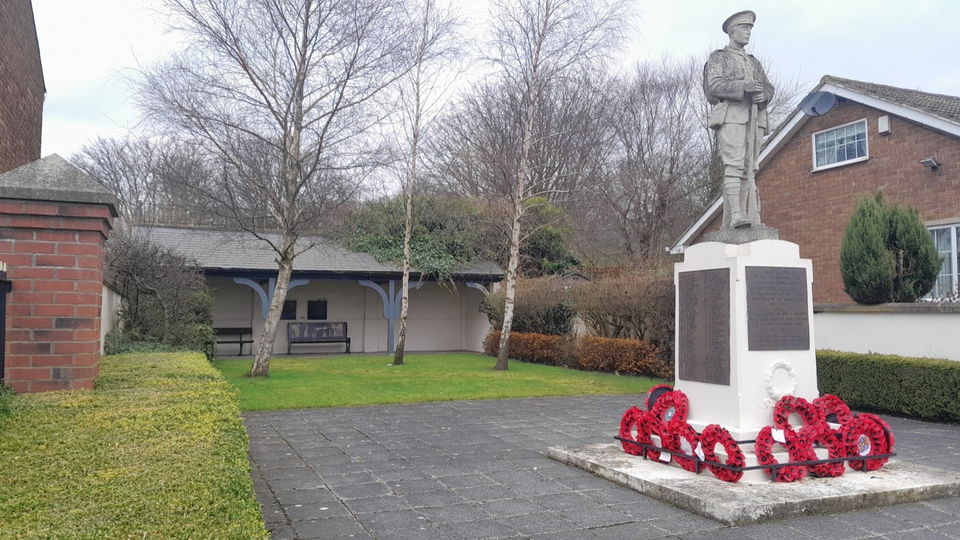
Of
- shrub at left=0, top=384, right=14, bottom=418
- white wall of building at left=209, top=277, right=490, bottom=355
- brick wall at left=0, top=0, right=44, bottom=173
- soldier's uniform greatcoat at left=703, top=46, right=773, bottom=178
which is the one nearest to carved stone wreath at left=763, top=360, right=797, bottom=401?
soldier's uniform greatcoat at left=703, top=46, right=773, bottom=178

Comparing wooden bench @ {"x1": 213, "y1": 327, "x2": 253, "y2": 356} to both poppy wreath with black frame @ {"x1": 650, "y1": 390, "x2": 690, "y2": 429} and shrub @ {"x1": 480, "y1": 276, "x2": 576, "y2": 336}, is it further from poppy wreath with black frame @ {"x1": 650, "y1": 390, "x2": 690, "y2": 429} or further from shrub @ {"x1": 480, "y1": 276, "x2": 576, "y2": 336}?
poppy wreath with black frame @ {"x1": 650, "y1": 390, "x2": 690, "y2": 429}

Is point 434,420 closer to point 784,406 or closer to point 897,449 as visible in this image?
point 784,406

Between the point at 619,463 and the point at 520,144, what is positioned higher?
the point at 520,144

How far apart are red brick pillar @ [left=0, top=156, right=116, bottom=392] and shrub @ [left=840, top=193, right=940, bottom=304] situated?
9718mm

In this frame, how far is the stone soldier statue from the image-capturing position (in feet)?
20.1

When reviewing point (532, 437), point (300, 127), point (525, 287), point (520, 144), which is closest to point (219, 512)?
point (532, 437)

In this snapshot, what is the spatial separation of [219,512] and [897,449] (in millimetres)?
6812

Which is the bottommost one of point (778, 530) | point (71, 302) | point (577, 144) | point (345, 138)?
point (778, 530)

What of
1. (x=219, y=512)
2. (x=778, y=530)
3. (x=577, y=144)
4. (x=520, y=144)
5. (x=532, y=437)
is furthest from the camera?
(x=577, y=144)

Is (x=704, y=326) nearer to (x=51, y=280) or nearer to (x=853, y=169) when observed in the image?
(x=51, y=280)

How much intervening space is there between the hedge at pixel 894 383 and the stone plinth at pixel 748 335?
398 cm

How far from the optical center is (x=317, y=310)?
2286 centimetres

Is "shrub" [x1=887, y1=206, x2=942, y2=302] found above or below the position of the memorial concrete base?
above

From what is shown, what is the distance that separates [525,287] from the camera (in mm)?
19047
